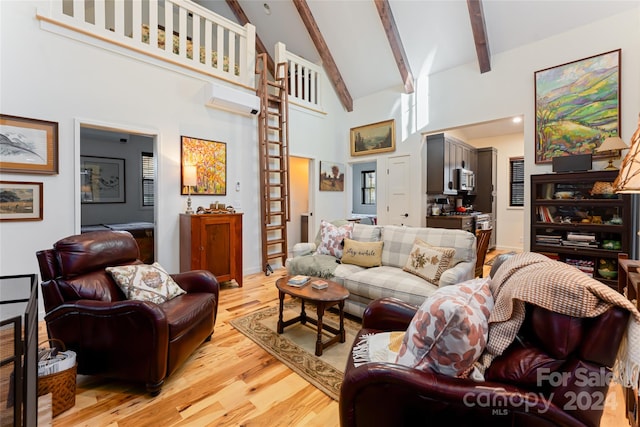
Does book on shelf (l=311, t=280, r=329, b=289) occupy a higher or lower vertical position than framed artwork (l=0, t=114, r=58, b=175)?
lower

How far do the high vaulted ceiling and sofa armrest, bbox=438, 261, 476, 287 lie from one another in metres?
3.19

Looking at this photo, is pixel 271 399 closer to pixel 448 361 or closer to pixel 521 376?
pixel 448 361

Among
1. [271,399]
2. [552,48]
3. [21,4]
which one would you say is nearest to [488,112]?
[552,48]

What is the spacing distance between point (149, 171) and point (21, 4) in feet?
12.1

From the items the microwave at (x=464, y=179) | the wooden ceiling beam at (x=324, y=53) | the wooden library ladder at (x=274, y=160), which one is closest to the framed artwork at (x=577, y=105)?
the microwave at (x=464, y=179)

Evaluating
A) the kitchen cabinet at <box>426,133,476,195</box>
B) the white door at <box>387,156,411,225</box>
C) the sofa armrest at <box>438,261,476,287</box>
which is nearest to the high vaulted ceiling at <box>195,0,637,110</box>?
the kitchen cabinet at <box>426,133,476,195</box>

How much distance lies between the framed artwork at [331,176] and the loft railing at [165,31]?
2023mm

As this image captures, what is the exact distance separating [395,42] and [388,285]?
12.4 ft

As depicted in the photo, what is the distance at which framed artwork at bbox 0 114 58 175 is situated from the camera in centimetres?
260

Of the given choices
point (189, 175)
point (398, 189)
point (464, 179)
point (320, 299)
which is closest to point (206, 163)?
point (189, 175)

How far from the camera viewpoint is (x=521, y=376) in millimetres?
955

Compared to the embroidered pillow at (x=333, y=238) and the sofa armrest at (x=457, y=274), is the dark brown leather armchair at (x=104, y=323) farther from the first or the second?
the sofa armrest at (x=457, y=274)

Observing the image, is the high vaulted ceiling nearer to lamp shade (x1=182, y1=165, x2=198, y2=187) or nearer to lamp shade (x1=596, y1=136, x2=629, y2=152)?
lamp shade (x1=596, y1=136, x2=629, y2=152)

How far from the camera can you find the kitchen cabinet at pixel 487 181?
6.33 m
